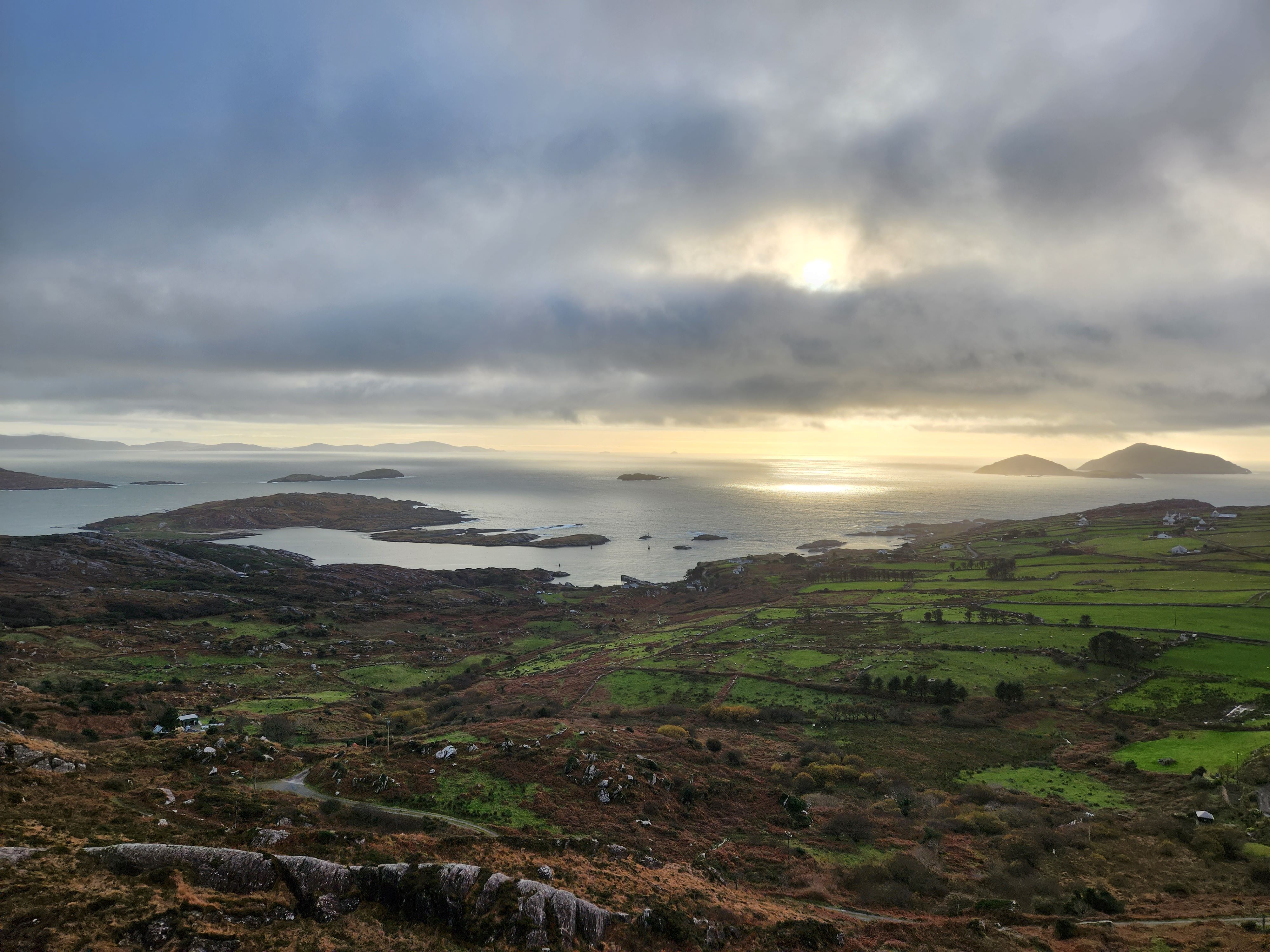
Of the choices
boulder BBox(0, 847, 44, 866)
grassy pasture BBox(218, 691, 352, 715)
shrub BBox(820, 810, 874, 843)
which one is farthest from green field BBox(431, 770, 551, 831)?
grassy pasture BBox(218, 691, 352, 715)

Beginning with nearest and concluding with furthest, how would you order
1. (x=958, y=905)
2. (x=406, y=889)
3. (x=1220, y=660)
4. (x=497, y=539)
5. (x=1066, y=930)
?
(x=406, y=889) → (x=1066, y=930) → (x=958, y=905) → (x=1220, y=660) → (x=497, y=539)

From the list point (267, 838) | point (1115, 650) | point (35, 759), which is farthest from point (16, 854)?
point (1115, 650)

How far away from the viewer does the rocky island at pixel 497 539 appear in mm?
181875

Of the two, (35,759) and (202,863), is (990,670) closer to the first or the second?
(202,863)

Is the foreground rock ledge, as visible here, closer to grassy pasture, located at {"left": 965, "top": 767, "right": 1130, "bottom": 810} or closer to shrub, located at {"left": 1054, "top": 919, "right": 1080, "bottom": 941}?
shrub, located at {"left": 1054, "top": 919, "right": 1080, "bottom": 941}

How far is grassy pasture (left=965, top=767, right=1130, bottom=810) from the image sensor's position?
114 feet

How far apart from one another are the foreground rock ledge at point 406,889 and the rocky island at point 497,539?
528 ft

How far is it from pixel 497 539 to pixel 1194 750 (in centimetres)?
16826

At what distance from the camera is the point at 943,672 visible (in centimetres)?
5853

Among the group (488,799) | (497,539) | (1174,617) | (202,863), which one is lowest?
(497,539)

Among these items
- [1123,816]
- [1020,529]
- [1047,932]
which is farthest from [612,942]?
[1020,529]

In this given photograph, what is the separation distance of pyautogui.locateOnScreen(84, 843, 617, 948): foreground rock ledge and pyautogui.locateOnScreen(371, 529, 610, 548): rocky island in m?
161

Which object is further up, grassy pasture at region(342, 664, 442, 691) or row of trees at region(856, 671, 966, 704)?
row of trees at region(856, 671, 966, 704)

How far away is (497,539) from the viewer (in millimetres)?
186875
